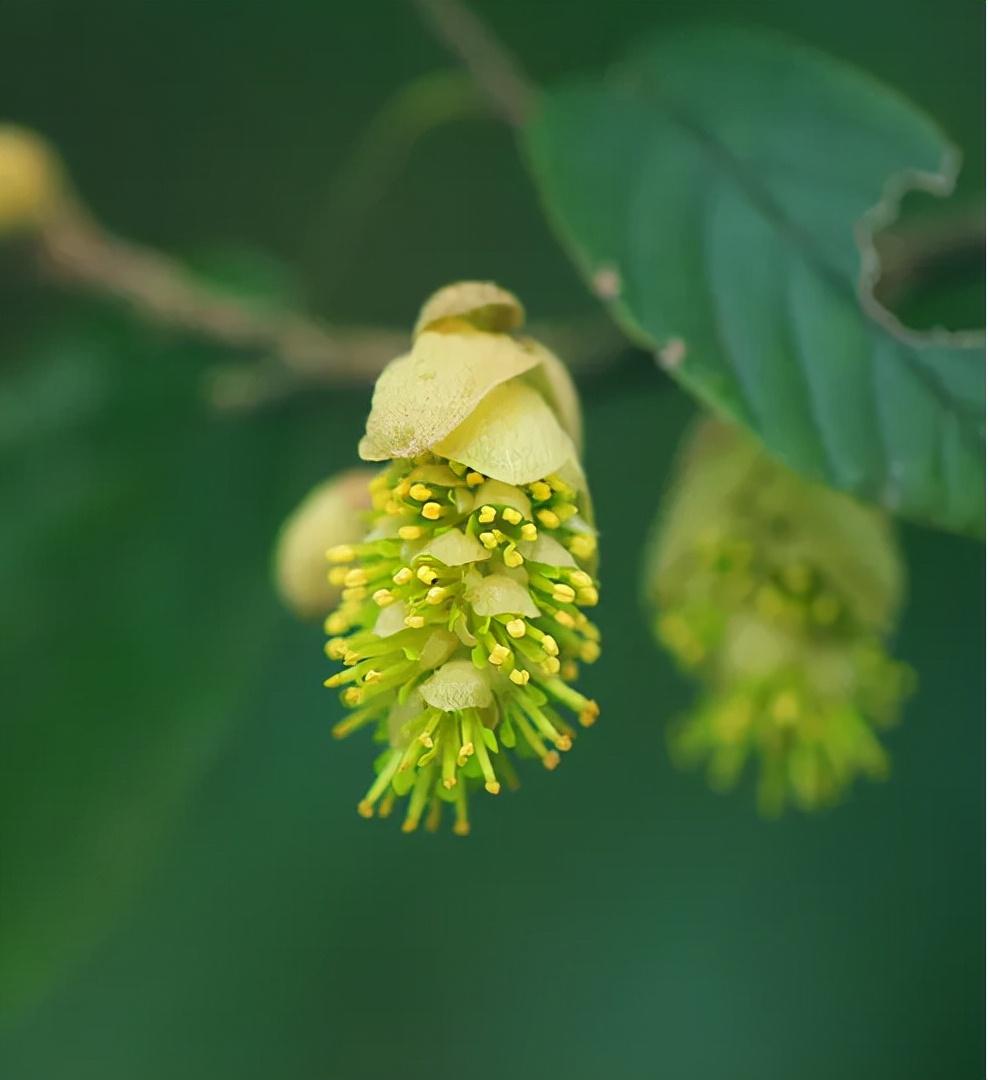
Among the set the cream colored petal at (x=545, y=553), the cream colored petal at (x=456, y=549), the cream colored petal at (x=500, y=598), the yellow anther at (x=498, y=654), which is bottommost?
the yellow anther at (x=498, y=654)

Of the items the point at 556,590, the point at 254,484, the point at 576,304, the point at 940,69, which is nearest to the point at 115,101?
the point at 576,304

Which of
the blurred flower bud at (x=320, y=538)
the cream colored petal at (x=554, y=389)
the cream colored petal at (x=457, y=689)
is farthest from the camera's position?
the blurred flower bud at (x=320, y=538)

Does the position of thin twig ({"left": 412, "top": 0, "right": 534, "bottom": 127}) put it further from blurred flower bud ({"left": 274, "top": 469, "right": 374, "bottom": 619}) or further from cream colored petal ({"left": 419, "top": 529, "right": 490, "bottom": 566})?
cream colored petal ({"left": 419, "top": 529, "right": 490, "bottom": 566})

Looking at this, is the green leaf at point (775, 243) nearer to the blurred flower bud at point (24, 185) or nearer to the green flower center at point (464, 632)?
the green flower center at point (464, 632)

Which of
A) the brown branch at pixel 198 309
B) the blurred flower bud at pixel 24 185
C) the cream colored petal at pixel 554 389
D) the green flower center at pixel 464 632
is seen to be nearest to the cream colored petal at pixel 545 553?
the green flower center at pixel 464 632

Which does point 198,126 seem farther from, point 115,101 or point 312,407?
point 312,407

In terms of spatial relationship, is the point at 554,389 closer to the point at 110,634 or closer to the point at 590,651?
the point at 590,651

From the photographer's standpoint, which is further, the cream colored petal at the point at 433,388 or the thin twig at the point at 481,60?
the thin twig at the point at 481,60

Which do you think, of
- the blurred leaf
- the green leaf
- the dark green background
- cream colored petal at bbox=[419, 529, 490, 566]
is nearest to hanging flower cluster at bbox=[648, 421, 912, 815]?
the green leaf
